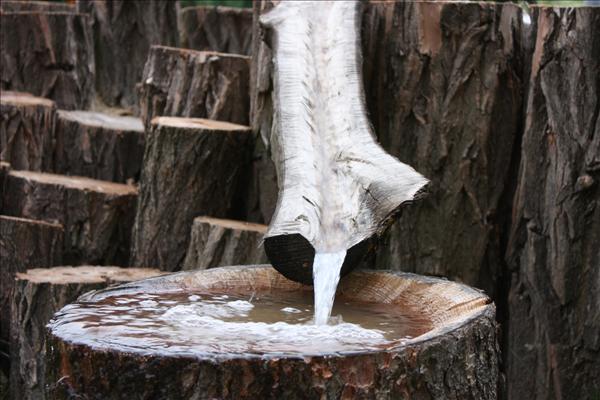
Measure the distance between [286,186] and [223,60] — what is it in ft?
6.50

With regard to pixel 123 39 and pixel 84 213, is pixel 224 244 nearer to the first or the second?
pixel 84 213

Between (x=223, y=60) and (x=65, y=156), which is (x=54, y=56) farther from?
(x=223, y=60)

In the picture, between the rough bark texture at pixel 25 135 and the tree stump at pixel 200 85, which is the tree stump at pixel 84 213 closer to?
the tree stump at pixel 200 85

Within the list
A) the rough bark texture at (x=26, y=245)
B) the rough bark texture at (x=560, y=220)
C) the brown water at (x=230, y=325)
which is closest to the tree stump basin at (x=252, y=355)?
the brown water at (x=230, y=325)

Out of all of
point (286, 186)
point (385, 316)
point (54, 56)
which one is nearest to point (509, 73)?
point (286, 186)

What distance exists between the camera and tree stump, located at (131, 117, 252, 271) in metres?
5.49

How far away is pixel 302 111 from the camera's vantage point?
4.79 metres

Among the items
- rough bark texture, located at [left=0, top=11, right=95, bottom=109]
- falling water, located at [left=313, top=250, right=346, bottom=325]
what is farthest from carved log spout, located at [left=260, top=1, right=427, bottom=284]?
rough bark texture, located at [left=0, top=11, right=95, bottom=109]

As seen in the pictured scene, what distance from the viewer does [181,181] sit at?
552 centimetres

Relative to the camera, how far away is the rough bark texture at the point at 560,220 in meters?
4.70

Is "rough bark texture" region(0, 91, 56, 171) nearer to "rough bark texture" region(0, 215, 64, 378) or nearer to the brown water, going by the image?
"rough bark texture" region(0, 215, 64, 378)

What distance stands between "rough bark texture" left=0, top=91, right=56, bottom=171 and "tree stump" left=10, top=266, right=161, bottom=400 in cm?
137

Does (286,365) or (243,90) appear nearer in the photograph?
(286,365)

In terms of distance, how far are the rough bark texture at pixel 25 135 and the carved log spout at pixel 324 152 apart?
1.82 m
